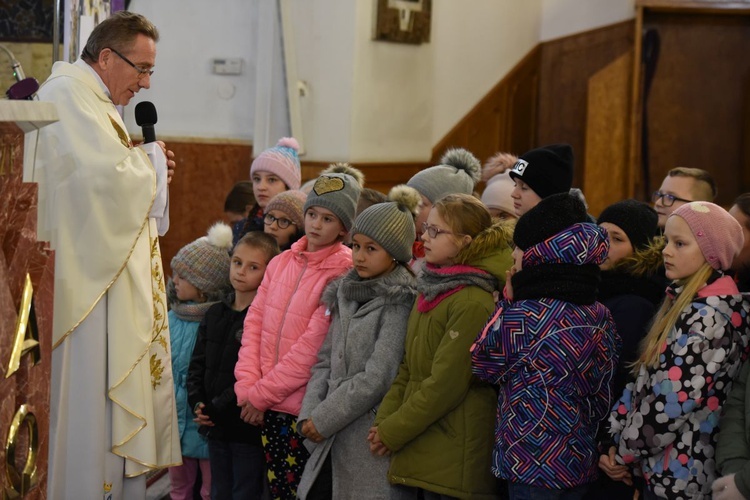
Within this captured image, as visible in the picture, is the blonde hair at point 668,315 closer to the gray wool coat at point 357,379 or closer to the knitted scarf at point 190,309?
the gray wool coat at point 357,379

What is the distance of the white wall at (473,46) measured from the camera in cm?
798

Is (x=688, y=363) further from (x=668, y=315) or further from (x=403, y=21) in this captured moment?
(x=403, y=21)

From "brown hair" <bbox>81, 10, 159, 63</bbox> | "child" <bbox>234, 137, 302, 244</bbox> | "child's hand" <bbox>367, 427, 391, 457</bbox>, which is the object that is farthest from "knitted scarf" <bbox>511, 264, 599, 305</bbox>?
"child" <bbox>234, 137, 302, 244</bbox>

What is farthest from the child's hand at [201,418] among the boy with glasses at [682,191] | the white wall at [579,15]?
the white wall at [579,15]

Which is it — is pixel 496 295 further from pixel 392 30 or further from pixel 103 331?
pixel 392 30

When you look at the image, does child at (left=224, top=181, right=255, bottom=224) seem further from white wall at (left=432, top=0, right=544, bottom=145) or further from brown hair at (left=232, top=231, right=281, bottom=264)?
white wall at (left=432, top=0, right=544, bottom=145)

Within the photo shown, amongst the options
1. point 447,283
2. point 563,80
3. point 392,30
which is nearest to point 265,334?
point 447,283

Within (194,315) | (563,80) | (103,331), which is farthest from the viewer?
(563,80)

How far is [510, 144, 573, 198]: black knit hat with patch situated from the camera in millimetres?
3645

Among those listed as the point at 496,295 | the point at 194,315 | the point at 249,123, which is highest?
the point at 249,123

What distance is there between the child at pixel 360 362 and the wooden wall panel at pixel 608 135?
3.78 meters

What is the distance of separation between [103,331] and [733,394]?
2134 mm

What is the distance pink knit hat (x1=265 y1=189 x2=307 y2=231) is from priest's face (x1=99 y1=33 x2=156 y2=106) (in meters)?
0.82

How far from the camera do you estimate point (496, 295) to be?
3.42 m
